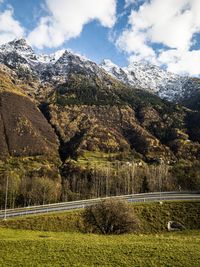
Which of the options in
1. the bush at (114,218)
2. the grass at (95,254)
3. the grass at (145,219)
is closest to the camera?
the grass at (95,254)

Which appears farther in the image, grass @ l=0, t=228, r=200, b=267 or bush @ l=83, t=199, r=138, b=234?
bush @ l=83, t=199, r=138, b=234

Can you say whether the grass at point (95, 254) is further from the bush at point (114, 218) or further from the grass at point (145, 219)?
the grass at point (145, 219)

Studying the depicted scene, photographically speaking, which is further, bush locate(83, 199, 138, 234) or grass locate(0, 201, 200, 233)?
grass locate(0, 201, 200, 233)

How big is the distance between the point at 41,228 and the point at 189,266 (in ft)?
212

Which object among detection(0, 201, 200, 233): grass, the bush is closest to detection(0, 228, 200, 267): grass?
the bush

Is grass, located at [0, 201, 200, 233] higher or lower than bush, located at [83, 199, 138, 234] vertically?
lower

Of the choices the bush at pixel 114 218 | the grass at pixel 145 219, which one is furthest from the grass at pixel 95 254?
the grass at pixel 145 219

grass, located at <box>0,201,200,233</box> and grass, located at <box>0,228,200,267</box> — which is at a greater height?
grass, located at <box>0,228,200,267</box>

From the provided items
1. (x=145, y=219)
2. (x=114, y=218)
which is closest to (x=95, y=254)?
(x=114, y=218)

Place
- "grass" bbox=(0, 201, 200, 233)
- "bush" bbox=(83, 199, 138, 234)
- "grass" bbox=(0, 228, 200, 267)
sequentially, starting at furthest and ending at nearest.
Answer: "grass" bbox=(0, 201, 200, 233) < "bush" bbox=(83, 199, 138, 234) < "grass" bbox=(0, 228, 200, 267)

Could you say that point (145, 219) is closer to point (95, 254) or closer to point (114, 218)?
point (114, 218)

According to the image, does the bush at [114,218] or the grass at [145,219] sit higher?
the bush at [114,218]

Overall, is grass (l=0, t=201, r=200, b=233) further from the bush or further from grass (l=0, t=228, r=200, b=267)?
grass (l=0, t=228, r=200, b=267)

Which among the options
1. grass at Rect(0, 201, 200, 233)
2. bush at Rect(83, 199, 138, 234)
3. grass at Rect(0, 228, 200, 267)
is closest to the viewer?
grass at Rect(0, 228, 200, 267)
